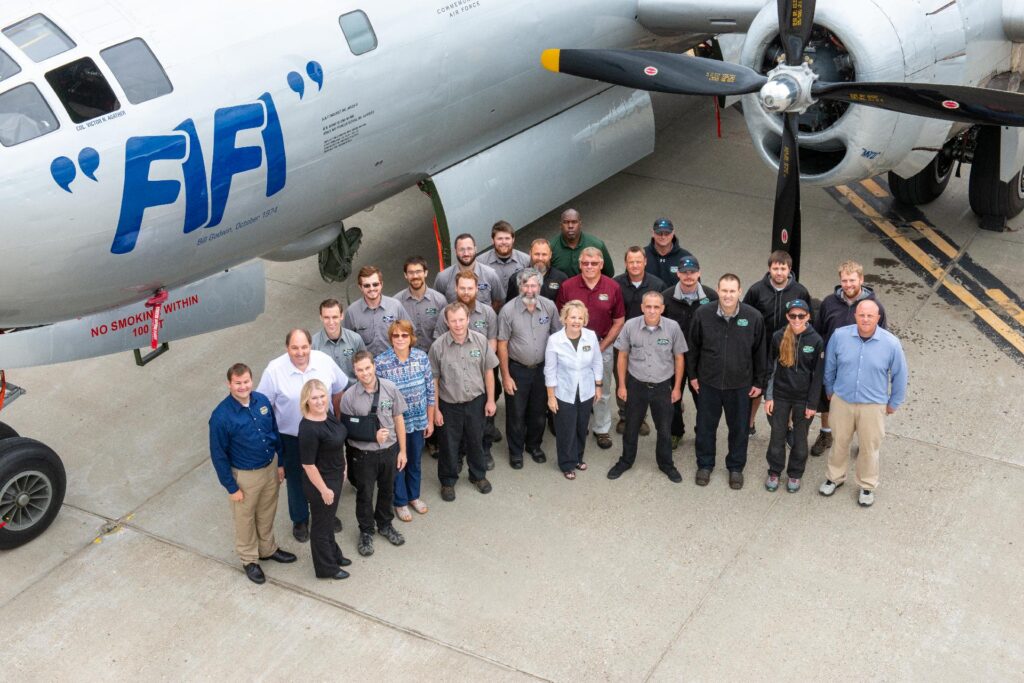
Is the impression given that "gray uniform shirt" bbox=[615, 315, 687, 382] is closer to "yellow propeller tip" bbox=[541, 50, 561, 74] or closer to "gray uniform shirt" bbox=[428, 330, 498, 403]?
"gray uniform shirt" bbox=[428, 330, 498, 403]

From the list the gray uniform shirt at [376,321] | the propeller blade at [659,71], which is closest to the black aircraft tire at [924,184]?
the propeller blade at [659,71]

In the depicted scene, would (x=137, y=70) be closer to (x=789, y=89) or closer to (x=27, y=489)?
(x=27, y=489)

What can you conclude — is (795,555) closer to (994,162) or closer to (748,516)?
(748,516)

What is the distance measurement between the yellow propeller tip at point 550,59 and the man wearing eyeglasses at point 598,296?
243cm

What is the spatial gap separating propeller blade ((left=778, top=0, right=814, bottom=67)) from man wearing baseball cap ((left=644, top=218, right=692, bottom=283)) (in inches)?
70.2

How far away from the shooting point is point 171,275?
8391 mm

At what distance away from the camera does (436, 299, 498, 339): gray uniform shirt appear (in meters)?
8.33

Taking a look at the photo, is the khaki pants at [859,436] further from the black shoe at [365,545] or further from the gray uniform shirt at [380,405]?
the black shoe at [365,545]

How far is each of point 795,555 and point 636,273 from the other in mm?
2328

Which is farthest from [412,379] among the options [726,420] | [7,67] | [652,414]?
[7,67]

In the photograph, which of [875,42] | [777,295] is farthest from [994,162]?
[777,295]

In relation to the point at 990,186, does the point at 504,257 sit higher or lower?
higher

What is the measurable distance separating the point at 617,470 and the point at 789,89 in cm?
333

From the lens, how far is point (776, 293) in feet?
27.1
